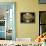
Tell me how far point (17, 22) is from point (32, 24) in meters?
0.55

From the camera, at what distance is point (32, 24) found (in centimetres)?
498

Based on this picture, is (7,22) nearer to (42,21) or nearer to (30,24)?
(30,24)

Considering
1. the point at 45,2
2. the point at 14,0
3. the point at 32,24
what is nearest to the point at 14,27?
the point at 32,24

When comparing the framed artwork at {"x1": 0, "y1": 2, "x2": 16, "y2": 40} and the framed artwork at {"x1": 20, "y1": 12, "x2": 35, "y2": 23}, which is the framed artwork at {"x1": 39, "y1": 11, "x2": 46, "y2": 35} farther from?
the framed artwork at {"x1": 0, "y1": 2, "x2": 16, "y2": 40}

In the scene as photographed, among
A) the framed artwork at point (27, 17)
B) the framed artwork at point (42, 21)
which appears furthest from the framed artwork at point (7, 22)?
the framed artwork at point (42, 21)

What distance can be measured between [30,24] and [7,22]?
2.84 ft

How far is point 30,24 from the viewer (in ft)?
16.4

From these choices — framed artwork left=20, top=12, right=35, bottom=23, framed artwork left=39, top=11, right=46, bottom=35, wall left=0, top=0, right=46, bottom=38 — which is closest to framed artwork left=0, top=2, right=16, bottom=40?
wall left=0, top=0, right=46, bottom=38

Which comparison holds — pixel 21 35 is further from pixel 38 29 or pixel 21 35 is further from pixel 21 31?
pixel 38 29

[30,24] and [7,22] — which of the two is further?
[7,22]

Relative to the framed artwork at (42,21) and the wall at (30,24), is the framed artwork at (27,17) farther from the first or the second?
the framed artwork at (42,21)

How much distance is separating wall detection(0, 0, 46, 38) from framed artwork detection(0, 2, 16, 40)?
0.65 ft

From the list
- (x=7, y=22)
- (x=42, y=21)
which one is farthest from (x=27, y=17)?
(x=7, y=22)

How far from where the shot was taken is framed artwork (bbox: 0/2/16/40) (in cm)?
504
